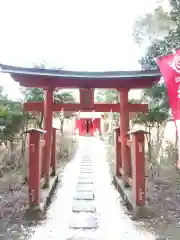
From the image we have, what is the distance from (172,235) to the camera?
4.68 m

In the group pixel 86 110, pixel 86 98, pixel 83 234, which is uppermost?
pixel 86 98

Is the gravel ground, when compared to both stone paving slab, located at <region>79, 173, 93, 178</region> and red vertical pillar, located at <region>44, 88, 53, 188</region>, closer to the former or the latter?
stone paving slab, located at <region>79, 173, 93, 178</region>

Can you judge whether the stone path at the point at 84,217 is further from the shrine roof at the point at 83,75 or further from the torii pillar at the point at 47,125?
the shrine roof at the point at 83,75

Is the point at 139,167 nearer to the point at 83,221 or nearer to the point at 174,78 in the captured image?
the point at 83,221

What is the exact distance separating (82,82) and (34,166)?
2.74m

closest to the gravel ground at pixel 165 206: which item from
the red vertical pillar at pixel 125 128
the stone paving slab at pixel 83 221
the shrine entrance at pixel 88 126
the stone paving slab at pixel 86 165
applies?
the red vertical pillar at pixel 125 128

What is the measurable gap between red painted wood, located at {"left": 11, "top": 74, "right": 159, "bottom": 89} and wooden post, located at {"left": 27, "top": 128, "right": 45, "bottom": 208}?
201 centimetres

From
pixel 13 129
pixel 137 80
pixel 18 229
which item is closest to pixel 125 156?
pixel 137 80

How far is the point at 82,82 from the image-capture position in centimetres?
745

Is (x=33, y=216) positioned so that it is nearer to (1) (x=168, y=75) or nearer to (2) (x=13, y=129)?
(1) (x=168, y=75)

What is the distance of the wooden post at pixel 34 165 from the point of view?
561 cm

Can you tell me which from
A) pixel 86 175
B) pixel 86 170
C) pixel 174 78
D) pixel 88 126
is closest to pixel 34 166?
pixel 174 78

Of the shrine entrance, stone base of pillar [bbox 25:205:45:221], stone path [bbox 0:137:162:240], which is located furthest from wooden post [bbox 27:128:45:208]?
the shrine entrance

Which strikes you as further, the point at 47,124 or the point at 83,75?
the point at 47,124
